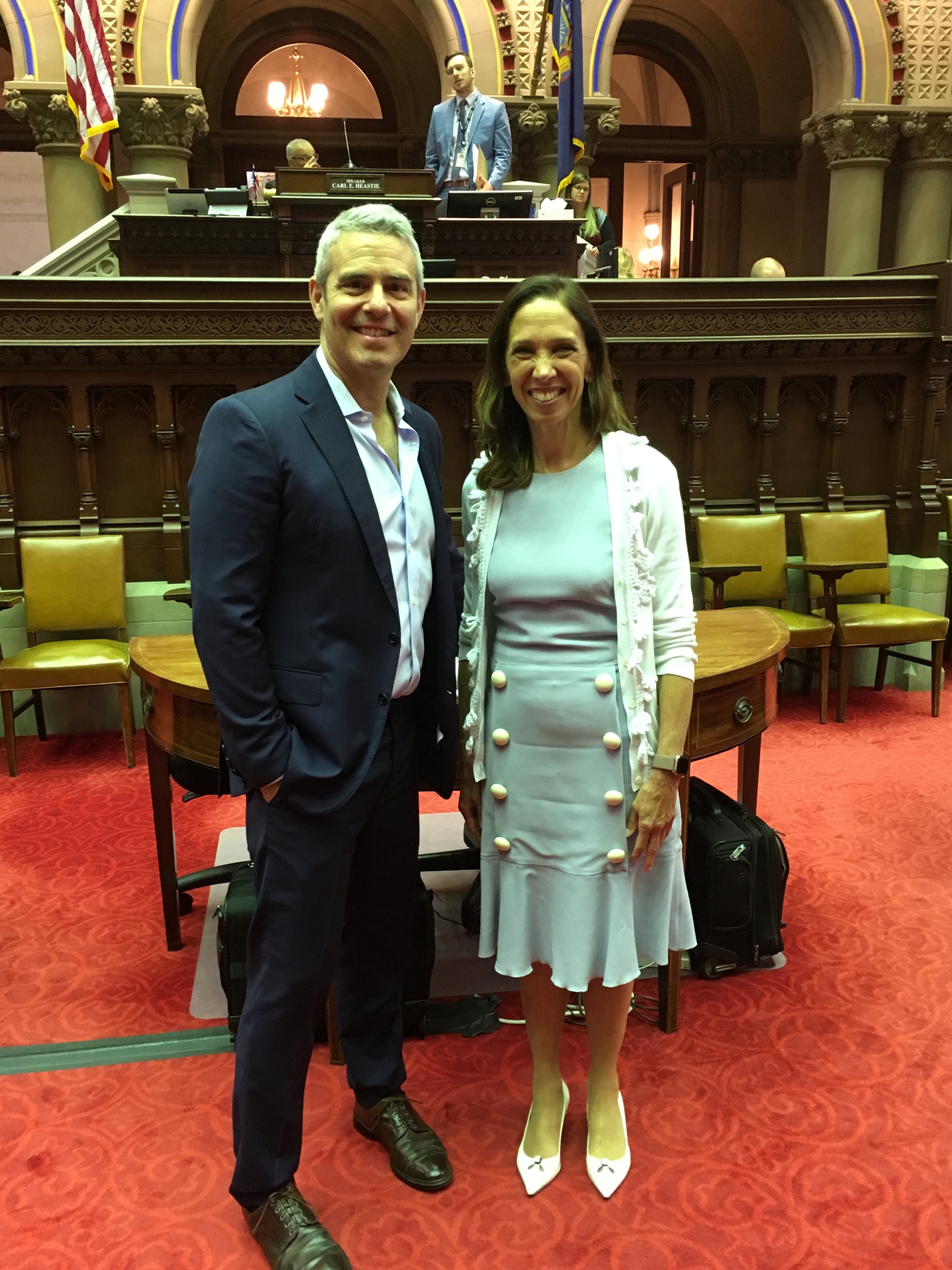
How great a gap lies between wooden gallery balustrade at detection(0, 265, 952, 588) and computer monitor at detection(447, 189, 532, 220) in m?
1.34

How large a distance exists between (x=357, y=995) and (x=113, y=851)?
1.88 metres

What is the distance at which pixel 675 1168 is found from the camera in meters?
2.06

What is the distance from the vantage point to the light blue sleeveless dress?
1.82 metres

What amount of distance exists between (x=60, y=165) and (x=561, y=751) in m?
8.13

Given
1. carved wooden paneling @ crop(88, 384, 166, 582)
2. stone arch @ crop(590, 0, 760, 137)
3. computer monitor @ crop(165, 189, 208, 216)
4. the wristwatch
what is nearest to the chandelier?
stone arch @ crop(590, 0, 760, 137)

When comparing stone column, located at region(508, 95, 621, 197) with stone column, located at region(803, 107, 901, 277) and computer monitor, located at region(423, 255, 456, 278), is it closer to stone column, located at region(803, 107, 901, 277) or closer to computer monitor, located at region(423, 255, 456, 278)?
stone column, located at region(803, 107, 901, 277)

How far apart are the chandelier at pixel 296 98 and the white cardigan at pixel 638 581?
31.5 feet

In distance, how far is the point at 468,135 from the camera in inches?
272

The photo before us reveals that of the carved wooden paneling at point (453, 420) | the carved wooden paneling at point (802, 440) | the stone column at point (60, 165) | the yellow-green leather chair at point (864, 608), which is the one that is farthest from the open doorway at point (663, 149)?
the carved wooden paneling at point (453, 420)

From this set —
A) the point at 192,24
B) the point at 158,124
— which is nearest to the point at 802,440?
the point at 158,124

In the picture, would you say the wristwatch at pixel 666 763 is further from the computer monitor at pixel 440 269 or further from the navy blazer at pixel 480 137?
the navy blazer at pixel 480 137

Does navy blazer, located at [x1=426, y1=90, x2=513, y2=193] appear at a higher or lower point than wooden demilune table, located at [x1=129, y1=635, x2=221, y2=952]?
higher

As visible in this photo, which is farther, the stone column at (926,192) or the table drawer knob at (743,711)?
the stone column at (926,192)

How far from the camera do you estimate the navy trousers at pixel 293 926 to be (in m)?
1.75
